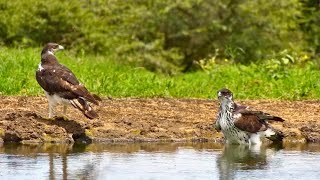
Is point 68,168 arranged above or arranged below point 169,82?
below

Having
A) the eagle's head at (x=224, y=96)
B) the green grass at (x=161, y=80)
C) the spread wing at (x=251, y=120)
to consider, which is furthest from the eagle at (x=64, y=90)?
the green grass at (x=161, y=80)

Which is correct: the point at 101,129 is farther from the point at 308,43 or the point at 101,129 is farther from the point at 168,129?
the point at 308,43

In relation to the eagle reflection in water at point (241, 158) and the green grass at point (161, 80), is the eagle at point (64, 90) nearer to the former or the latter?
the eagle reflection in water at point (241, 158)

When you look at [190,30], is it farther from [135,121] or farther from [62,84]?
[62,84]

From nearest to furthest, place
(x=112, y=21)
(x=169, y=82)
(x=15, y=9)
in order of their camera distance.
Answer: (x=169, y=82), (x=15, y=9), (x=112, y=21)

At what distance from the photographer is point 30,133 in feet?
38.9

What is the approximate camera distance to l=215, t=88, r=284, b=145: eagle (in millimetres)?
12125

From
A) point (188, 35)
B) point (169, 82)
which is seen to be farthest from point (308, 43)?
point (169, 82)

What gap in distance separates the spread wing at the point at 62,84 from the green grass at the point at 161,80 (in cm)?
232

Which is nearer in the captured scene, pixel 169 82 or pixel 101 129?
pixel 101 129

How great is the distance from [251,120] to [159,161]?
1.97 metres

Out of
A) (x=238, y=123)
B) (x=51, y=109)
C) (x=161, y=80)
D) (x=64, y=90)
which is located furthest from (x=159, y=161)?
(x=161, y=80)

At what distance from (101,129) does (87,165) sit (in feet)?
6.46

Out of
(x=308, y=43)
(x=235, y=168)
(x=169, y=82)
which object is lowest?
(x=235, y=168)
